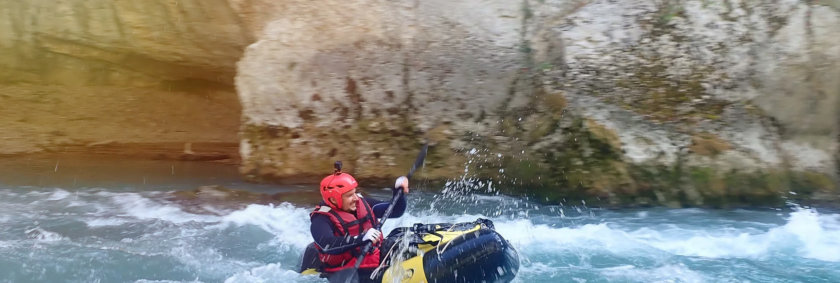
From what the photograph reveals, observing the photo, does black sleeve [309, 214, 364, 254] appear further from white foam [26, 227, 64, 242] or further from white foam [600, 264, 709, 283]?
white foam [26, 227, 64, 242]

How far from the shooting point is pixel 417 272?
3.92 metres

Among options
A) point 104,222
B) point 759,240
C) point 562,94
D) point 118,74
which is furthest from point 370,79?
point 759,240

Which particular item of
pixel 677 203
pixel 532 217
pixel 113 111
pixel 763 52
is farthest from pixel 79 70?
pixel 763 52

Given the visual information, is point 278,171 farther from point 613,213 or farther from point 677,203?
point 677,203

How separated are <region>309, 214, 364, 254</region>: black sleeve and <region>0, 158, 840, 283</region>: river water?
0.70 meters

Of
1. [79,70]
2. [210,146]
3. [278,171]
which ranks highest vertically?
[79,70]

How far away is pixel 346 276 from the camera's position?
3955 millimetres

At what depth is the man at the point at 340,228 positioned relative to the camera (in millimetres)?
3948

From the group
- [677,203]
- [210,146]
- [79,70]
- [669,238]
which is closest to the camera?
[669,238]

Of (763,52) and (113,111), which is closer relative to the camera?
(763,52)

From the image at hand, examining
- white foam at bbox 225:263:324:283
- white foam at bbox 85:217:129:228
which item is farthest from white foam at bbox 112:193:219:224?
white foam at bbox 225:263:324:283

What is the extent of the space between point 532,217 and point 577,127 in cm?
92

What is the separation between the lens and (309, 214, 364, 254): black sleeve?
12.8ft

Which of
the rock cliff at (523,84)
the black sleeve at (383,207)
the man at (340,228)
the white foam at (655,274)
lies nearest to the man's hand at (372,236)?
the man at (340,228)
